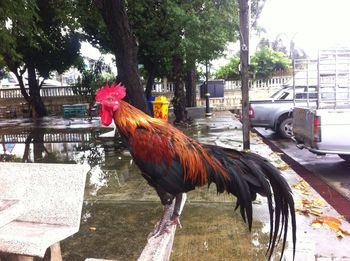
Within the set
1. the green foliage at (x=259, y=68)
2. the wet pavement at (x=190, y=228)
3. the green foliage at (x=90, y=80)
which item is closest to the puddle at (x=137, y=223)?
the wet pavement at (x=190, y=228)

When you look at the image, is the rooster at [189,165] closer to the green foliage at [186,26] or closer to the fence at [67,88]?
the green foliage at [186,26]

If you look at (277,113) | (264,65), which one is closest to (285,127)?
(277,113)

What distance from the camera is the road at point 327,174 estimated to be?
607 centimetres

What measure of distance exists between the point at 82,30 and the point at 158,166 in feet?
58.6

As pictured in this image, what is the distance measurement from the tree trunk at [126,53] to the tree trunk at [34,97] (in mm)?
14102

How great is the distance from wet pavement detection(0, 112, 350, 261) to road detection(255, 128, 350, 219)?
48 cm

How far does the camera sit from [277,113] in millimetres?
12086

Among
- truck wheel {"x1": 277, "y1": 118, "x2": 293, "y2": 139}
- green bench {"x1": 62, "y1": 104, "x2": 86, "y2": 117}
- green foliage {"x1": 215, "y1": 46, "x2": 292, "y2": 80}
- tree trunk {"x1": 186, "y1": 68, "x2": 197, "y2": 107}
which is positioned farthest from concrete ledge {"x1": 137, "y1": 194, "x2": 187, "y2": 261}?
green foliage {"x1": 215, "y1": 46, "x2": 292, "y2": 80}

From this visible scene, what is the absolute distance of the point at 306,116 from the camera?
7664 mm

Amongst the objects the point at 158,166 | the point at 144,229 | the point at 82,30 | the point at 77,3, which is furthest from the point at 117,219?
the point at 82,30

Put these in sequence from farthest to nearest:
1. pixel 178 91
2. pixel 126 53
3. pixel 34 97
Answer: pixel 34 97, pixel 178 91, pixel 126 53

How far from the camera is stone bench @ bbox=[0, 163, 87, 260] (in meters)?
3.37

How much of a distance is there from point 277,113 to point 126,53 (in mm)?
5530

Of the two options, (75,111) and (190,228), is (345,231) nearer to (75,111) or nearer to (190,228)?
(190,228)
